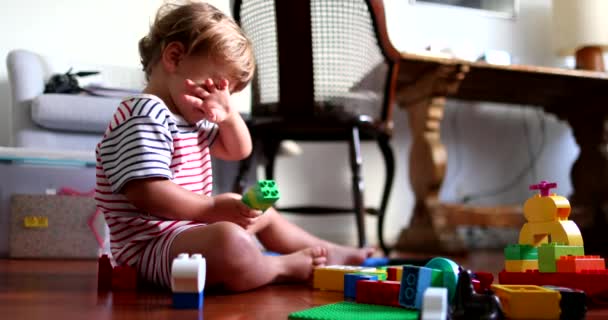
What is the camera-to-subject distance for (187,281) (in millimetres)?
732

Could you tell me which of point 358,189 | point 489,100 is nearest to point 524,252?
point 358,189

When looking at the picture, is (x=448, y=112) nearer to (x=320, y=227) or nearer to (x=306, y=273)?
(x=320, y=227)

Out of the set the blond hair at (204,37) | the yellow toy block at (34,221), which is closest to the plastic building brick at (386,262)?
the blond hair at (204,37)

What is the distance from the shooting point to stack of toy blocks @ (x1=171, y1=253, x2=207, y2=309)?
722 mm

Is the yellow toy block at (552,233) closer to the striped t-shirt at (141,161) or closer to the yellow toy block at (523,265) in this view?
the yellow toy block at (523,265)

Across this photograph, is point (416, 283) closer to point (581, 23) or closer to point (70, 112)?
point (70, 112)

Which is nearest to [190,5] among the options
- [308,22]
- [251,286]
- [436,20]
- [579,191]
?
[251,286]

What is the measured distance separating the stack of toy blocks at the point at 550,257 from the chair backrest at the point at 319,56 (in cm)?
78

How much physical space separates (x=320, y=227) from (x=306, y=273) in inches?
54.3

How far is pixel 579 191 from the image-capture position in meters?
2.58

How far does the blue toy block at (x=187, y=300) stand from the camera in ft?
2.44

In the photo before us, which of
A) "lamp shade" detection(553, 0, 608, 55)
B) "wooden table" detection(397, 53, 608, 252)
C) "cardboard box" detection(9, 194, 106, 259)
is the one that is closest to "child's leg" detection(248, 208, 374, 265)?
"cardboard box" detection(9, 194, 106, 259)

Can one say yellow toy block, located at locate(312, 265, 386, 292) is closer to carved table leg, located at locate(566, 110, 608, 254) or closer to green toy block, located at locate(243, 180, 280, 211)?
green toy block, located at locate(243, 180, 280, 211)

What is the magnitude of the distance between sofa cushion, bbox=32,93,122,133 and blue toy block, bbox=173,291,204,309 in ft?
3.71
